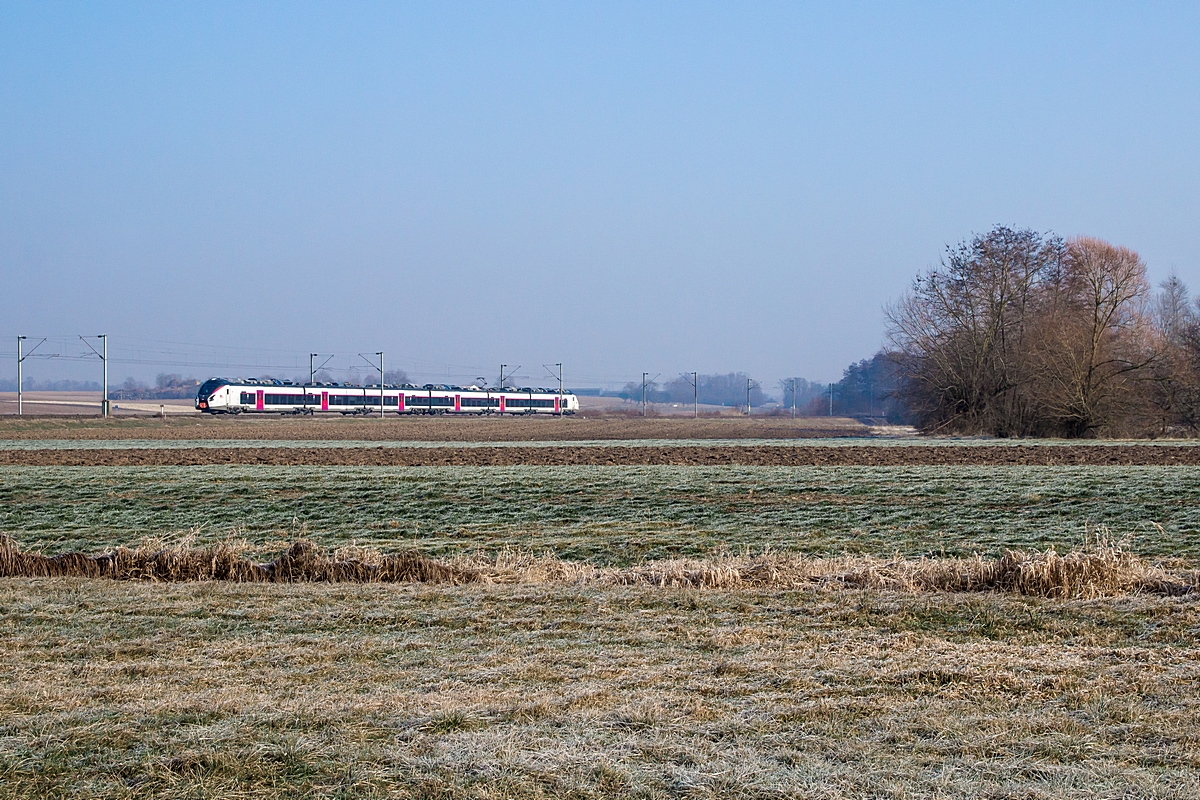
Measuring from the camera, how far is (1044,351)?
164 feet

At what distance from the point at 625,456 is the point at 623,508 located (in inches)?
600

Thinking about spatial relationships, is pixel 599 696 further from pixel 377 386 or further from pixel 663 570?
pixel 377 386

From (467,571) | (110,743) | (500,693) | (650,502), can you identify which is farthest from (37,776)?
(650,502)

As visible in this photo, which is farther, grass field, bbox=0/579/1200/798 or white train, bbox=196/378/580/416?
white train, bbox=196/378/580/416

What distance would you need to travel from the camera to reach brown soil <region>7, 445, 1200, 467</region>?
30391 millimetres

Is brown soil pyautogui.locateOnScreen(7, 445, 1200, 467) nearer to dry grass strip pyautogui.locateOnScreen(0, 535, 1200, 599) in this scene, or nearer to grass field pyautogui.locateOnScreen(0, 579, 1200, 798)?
dry grass strip pyautogui.locateOnScreen(0, 535, 1200, 599)

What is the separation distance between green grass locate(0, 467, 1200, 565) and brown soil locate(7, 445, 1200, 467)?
136 inches

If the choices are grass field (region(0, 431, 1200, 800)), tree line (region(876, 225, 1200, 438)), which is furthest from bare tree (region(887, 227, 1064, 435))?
grass field (region(0, 431, 1200, 800))

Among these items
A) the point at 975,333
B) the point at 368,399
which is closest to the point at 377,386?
the point at 368,399

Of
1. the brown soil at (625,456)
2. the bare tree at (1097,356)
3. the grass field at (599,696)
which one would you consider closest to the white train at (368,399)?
the brown soil at (625,456)

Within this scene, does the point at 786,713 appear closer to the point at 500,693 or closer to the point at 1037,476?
the point at 500,693

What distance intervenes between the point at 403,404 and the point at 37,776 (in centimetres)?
9578

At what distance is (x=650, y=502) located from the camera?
19.6 metres

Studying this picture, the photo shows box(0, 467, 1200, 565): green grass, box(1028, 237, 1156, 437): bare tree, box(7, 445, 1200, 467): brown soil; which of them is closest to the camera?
box(0, 467, 1200, 565): green grass
